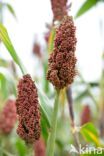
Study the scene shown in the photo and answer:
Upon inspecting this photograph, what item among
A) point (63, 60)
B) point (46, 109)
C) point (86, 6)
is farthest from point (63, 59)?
point (86, 6)

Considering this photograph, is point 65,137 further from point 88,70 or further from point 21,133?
point 21,133

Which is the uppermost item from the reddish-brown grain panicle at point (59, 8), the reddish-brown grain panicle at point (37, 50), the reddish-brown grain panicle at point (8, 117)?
the reddish-brown grain panicle at point (37, 50)

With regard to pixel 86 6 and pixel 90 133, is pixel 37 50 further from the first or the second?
pixel 90 133

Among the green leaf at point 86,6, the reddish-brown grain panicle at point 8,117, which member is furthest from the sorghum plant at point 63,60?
the green leaf at point 86,6

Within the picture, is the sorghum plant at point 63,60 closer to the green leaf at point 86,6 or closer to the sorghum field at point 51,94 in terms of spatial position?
the sorghum field at point 51,94

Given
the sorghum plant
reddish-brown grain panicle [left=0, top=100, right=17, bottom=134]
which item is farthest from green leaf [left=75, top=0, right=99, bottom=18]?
the sorghum plant
